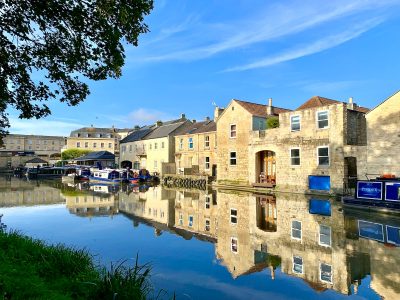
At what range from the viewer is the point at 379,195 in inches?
605

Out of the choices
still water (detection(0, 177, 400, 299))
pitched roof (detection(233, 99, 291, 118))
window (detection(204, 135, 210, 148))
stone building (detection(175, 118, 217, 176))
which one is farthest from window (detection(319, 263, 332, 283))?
window (detection(204, 135, 210, 148))

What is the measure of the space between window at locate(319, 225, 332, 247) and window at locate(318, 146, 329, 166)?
38.5 ft

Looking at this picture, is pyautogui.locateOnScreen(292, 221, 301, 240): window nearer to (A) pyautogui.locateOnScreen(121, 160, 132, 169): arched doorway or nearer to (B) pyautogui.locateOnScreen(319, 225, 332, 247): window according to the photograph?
(B) pyautogui.locateOnScreen(319, 225, 332, 247): window

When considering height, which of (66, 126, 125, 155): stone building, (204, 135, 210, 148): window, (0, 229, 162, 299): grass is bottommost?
(0, 229, 162, 299): grass

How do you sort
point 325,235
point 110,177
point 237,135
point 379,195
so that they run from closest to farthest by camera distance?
1. point 325,235
2. point 379,195
3. point 237,135
4. point 110,177

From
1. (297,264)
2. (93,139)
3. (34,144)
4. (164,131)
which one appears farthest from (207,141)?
(34,144)

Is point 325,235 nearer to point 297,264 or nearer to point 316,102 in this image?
point 297,264

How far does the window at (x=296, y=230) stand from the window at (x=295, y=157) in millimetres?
12450

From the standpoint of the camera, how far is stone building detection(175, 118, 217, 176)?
120 ft

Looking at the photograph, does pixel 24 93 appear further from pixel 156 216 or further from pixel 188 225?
pixel 156 216

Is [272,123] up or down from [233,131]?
up

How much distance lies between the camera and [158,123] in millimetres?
53594

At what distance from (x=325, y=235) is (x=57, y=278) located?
8.39 m

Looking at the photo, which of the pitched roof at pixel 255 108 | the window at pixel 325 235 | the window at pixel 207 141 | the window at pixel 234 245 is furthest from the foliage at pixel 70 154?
the window at pixel 325 235
